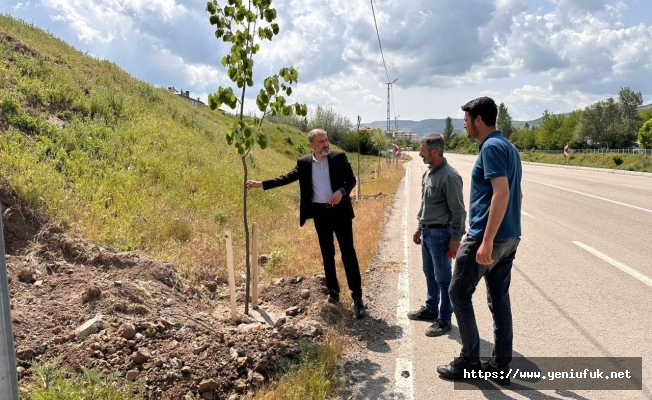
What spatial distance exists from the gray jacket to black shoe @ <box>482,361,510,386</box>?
116cm

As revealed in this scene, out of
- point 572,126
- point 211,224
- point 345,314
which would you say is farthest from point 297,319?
point 572,126

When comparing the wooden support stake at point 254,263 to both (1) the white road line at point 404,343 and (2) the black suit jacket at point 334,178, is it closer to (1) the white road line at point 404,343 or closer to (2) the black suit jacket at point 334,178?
(2) the black suit jacket at point 334,178

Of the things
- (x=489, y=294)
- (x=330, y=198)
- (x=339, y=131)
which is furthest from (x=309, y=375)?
(x=339, y=131)

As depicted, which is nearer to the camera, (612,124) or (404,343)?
(404,343)

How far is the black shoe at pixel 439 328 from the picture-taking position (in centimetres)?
432

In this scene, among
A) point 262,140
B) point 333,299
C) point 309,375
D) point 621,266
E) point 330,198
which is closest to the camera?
point 309,375

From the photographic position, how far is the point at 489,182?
3.21 metres

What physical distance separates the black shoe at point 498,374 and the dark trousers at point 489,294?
0.11ft

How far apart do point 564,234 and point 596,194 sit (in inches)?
288

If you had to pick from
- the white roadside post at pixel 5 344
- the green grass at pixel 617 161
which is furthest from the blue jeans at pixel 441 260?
the green grass at pixel 617 161

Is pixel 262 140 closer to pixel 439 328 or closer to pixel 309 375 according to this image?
pixel 309 375

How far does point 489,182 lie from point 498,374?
1.54m

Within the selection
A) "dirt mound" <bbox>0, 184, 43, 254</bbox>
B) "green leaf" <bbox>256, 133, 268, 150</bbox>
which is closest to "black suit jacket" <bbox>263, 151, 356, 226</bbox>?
"green leaf" <bbox>256, 133, 268, 150</bbox>

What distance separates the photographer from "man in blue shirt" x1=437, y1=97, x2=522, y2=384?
121 inches
